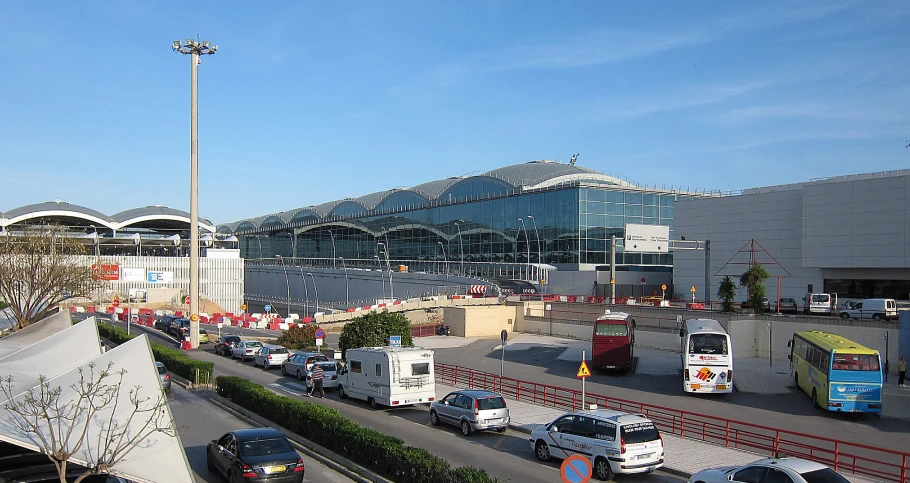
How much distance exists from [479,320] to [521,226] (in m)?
33.8

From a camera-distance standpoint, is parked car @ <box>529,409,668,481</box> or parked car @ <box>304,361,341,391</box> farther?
parked car @ <box>304,361,341,391</box>

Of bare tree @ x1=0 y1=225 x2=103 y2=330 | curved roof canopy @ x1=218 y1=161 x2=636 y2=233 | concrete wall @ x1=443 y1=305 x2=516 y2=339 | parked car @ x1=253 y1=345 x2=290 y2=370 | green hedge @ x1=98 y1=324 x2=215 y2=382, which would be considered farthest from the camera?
curved roof canopy @ x1=218 y1=161 x2=636 y2=233

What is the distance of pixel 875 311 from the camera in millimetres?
38281

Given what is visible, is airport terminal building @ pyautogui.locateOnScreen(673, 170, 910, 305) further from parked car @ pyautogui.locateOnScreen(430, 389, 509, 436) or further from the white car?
the white car

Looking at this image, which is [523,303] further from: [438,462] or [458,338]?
[438,462]

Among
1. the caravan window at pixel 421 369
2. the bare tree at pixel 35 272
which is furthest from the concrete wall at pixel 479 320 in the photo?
the caravan window at pixel 421 369

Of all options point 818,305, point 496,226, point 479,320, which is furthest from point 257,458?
point 496,226

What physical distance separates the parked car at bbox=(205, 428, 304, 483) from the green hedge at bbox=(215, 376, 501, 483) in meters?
1.62

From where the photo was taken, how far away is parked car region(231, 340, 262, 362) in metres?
37.4

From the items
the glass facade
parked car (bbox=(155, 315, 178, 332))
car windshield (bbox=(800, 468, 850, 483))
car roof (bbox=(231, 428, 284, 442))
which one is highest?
the glass facade

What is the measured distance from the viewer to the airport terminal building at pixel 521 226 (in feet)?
251

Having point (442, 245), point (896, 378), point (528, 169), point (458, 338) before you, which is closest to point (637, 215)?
point (528, 169)

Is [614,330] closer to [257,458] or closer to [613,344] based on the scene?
[613,344]

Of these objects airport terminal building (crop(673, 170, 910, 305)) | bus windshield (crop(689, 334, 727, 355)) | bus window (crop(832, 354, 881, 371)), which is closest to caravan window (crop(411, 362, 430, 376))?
bus windshield (crop(689, 334, 727, 355))
